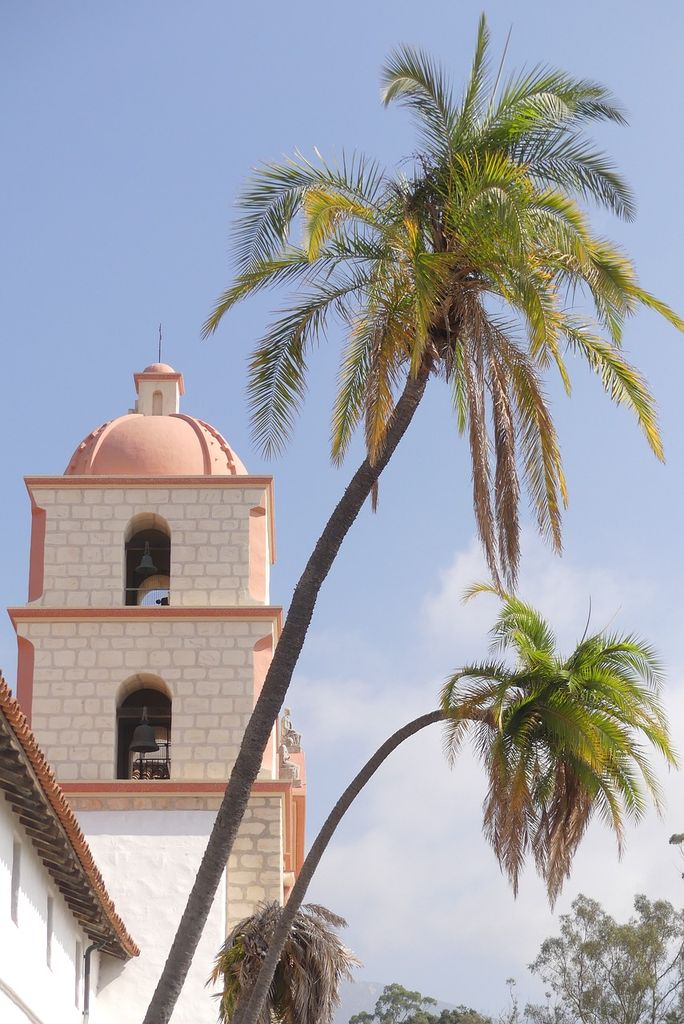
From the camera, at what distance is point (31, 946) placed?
17.7 meters

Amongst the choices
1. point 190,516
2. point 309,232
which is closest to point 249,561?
point 190,516

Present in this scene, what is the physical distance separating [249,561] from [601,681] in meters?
8.52

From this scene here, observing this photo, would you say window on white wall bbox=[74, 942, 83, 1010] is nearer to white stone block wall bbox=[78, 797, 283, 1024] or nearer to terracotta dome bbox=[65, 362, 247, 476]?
white stone block wall bbox=[78, 797, 283, 1024]

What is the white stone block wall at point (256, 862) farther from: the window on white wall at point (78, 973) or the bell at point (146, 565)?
the bell at point (146, 565)

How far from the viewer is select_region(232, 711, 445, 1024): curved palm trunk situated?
1806 cm

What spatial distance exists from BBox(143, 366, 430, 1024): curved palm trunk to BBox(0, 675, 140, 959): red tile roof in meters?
1.62

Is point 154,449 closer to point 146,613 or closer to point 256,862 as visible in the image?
point 146,613

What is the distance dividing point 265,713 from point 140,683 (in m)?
12.8

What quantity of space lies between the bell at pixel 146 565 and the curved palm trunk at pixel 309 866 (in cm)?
862

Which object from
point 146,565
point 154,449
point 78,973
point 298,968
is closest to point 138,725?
point 146,565

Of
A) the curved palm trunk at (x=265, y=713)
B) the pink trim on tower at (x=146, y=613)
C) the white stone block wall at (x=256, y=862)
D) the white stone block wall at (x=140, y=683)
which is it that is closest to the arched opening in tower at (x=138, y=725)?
the white stone block wall at (x=140, y=683)

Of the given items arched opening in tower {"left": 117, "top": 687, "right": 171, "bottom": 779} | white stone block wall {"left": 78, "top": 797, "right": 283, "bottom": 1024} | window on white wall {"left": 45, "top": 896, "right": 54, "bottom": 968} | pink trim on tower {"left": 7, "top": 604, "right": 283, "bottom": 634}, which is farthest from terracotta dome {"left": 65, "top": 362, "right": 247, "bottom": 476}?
window on white wall {"left": 45, "top": 896, "right": 54, "bottom": 968}

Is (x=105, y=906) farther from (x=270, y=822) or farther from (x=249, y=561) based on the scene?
(x=249, y=561)

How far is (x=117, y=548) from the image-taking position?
28.0 meters
